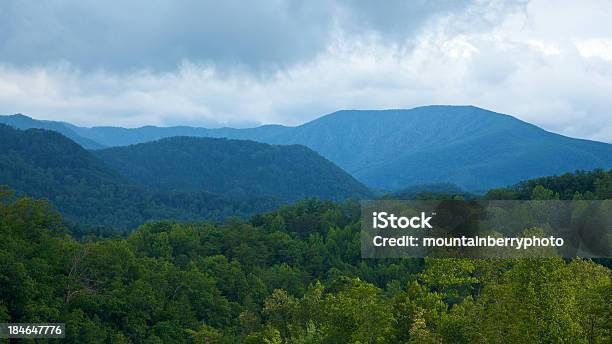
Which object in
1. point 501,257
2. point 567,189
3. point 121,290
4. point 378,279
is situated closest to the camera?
point 501,257

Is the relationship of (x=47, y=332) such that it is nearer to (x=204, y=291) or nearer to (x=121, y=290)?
(x=121, y=290)

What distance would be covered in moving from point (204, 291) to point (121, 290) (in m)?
12.6

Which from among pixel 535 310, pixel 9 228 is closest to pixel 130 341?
pixel 9 228

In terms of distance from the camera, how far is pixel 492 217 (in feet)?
286

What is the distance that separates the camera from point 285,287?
83.7m

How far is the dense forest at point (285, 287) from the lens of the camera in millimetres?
21047

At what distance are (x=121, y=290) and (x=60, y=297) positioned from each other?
5.61 metres

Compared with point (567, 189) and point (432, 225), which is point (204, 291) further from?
point (567, 189)

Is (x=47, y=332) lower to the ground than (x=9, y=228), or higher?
lower

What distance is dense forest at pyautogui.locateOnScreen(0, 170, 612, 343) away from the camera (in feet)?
69.1

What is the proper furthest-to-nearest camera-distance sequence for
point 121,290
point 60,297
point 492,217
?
point 492,217 < point 121,290 < point 60,297

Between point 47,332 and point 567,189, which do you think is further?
point 567,189

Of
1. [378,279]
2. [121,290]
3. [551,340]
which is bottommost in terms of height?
[378,279]

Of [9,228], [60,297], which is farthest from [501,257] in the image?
[9,228]
